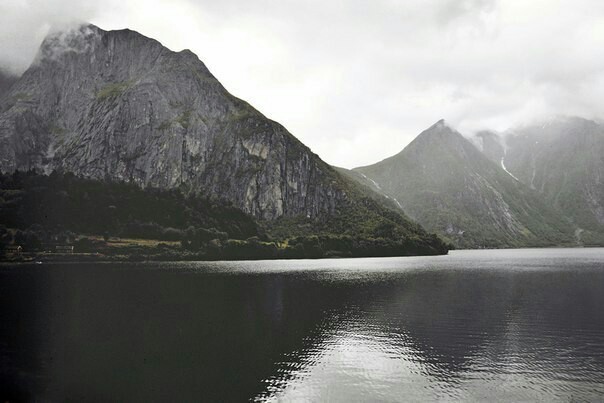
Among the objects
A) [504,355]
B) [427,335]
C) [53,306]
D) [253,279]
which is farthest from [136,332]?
[253,279]

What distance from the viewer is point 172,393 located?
41906 mm

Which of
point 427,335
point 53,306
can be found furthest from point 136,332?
point 427,335

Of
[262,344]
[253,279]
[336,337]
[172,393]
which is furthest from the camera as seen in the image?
[253,279]

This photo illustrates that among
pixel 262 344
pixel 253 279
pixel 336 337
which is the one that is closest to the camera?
pixel 262 344

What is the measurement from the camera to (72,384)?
44.7m

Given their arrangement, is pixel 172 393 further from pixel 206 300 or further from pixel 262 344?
pixel 206 300

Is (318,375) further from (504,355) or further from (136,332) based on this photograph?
(136,332)

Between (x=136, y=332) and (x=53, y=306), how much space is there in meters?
34.3

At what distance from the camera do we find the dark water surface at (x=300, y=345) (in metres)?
43.2

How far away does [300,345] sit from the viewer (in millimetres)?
60125

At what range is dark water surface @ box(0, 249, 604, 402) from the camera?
4325 cm

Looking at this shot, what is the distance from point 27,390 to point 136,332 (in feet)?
78.4

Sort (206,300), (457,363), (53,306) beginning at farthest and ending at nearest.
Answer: (206,300), (53,306), (457,363)

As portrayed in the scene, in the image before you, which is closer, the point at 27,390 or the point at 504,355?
the point at 27,390
